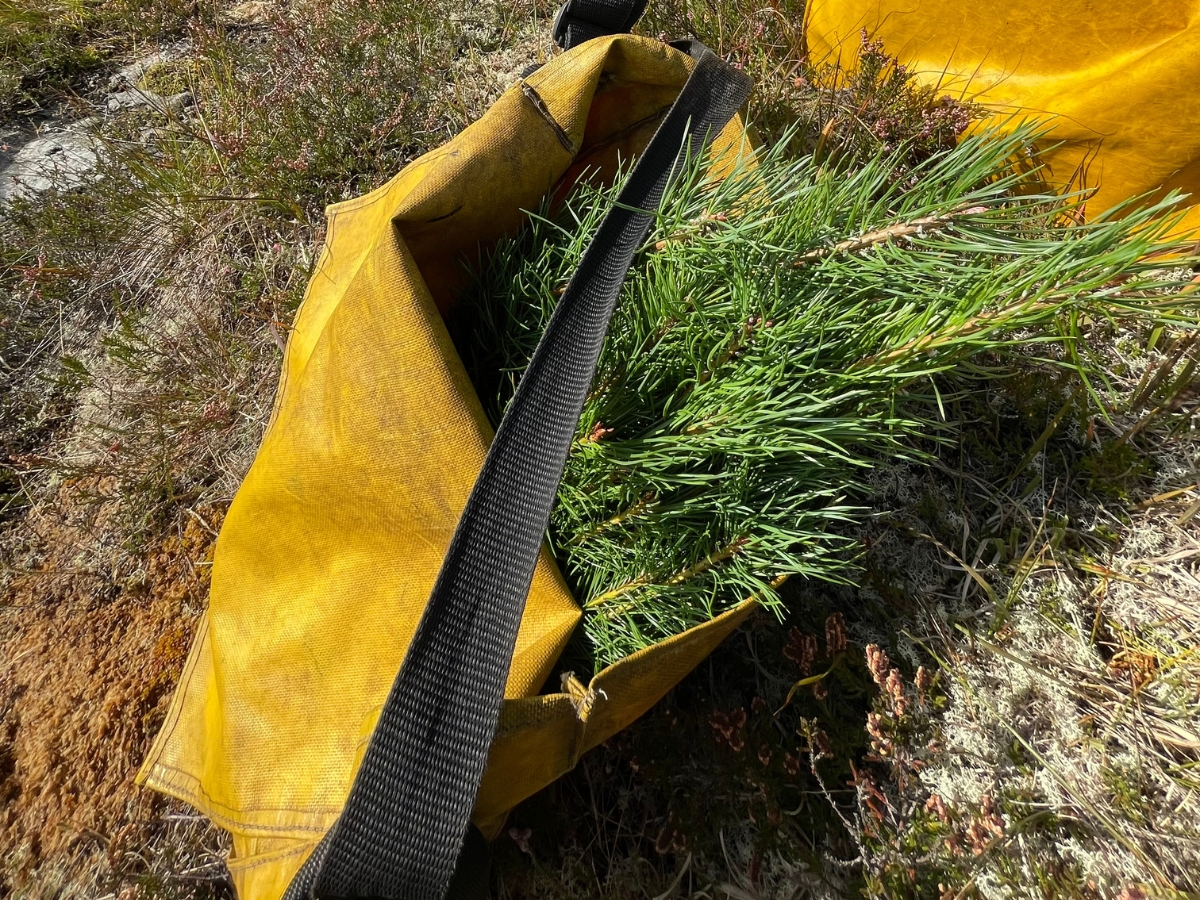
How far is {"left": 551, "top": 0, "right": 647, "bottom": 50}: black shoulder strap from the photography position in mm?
1482

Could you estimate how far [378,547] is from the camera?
1177mm

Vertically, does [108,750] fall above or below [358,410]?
below

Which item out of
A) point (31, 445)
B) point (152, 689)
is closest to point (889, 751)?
point (152, 689)

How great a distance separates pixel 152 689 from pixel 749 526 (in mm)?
1646

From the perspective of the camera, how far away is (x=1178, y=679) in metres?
1.31

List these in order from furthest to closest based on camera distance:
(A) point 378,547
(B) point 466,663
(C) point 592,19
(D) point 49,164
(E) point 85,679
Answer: (D) point 49,164 → (E) point 85,679 → (C) point 592,19 → (A) point 378,547 → (B) point 466,663

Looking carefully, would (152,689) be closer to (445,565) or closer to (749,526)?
(445,565)

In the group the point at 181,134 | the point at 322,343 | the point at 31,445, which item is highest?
the point at 181,134

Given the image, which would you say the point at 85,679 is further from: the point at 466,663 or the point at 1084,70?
the point at 1084,70

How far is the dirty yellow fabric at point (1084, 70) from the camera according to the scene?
1.43 meters

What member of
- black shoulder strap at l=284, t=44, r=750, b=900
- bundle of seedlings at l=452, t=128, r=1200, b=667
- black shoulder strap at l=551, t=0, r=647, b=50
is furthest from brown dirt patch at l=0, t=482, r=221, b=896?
black shoulder strap at l=551, t=0, r=647, b=50

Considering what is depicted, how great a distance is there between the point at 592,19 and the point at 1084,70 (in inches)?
47.8

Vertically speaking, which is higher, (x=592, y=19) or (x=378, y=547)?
(x=592, y=19)

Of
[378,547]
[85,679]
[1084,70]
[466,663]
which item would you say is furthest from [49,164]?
[1084,70]
